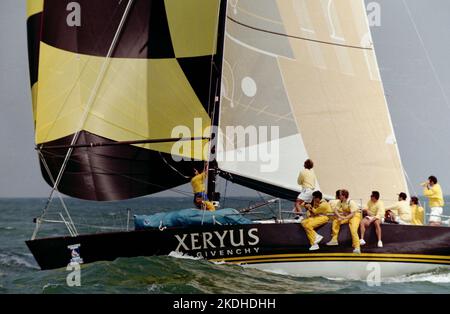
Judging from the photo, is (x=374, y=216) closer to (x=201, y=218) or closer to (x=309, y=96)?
(x=201, y=218)

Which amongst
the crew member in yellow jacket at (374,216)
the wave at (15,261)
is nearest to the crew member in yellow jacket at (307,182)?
the crew member in yellow jacket at (374,216)

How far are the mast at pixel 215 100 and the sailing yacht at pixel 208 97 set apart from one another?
0.06ft

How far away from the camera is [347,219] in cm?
1224

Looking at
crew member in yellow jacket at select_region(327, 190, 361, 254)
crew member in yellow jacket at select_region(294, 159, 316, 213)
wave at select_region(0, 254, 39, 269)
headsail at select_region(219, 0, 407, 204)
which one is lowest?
wave at select_region(0, 254, 39, 269)

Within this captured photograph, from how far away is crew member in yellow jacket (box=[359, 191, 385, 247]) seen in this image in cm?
1231

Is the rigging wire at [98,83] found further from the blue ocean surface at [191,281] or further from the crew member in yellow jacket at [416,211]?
the crew member in yellow jacket at [416,211]

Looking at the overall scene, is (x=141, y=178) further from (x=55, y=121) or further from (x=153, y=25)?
(x=153, y=25)

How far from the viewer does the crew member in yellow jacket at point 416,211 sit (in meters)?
13.8

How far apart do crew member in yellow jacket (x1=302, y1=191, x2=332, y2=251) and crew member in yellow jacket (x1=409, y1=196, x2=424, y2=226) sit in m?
2.16

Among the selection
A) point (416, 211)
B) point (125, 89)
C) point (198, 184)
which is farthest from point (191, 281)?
point (125, 89)

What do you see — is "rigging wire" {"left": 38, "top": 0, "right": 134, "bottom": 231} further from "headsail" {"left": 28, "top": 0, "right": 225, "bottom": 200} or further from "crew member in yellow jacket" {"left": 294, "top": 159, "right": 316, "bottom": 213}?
"crew member in yellow jacket" {"left": 294, "top": 159, "right": 316, "bottom": 213}

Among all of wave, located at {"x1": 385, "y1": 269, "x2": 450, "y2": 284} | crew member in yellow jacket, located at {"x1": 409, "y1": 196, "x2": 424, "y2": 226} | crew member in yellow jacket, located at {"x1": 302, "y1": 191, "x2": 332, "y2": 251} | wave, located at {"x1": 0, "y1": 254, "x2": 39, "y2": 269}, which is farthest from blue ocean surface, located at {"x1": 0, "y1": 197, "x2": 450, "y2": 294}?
wave, located at {"x1": 0, "y1": 254, "x2": 39, "y2": 269}

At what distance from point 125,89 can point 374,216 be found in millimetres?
5499

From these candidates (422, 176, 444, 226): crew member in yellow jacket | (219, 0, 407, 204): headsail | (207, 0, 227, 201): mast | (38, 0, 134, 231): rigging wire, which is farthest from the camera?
(38, 0, 134, 231): rigging wire
